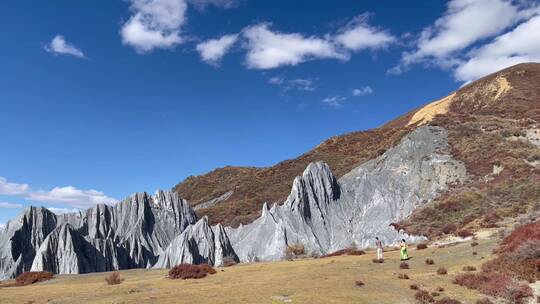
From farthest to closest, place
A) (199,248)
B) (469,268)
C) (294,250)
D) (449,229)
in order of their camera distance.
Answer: (199,248), (294,250), (449,229), (469,268)

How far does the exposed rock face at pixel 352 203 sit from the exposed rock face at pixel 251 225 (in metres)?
0.15

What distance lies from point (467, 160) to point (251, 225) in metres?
35.3

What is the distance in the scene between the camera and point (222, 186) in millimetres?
144375

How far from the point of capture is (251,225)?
73125 millimetres

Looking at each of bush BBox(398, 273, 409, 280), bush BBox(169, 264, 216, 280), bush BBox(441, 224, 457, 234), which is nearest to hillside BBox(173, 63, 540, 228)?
bush BBox(441, 224, 457, 234)

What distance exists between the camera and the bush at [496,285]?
21.2 m

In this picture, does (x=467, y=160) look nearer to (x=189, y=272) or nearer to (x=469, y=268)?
(x=469, y=268)

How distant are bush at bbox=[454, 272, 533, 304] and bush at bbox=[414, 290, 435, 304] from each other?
10.0 feet

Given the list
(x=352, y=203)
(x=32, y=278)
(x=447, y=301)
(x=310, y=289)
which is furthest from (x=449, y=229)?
(x=32, y=278)

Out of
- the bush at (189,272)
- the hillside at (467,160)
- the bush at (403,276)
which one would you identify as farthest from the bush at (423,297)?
the hillside at (467,160)

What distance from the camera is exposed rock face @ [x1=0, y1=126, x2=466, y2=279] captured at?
61281 millimetres

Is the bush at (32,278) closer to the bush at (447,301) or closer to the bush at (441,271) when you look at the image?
the bush at (441,271)

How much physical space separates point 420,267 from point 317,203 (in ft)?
139

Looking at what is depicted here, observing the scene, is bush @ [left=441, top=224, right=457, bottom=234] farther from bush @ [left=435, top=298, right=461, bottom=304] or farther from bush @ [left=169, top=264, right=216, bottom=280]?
bush @ [left=435, top=298, right=461, bottom=304]
